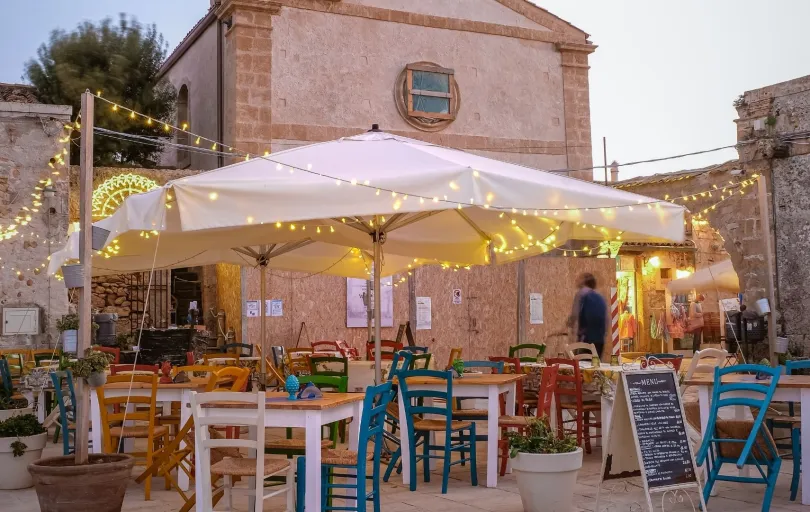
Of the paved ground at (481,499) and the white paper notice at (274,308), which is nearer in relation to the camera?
the paved ground at (481,499)

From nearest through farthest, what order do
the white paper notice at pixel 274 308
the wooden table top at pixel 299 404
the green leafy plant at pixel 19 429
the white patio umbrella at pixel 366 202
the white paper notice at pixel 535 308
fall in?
the wooden table top at pixel 299 404 < the white patio umbrella at pixel 366 202 < the green leafy plant at pixel 19 429 < the white paper notice at pixel 274 308 < the white paper notice at pixel 535 308

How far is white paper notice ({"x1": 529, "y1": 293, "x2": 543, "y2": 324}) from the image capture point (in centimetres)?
1705

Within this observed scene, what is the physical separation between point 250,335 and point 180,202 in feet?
29.4

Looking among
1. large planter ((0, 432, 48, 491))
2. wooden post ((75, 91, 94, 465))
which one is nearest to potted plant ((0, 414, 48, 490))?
large planter ((0, 432, 48, 491))

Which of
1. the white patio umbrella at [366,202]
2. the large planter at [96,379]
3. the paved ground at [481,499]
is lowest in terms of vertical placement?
the paved ground at [481,499]

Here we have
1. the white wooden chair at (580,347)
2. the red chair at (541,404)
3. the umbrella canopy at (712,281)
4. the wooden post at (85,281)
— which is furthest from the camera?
the umbrella canopy at (712,281)

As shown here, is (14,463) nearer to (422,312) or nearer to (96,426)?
(96,426)

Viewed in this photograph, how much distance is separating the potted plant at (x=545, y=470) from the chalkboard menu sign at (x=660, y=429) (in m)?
0.50

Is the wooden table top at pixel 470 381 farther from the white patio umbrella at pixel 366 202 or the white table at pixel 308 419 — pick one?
the white table at pixel 308 419

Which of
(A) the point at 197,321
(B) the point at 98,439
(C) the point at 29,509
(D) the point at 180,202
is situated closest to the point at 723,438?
(D) the point at 180,202

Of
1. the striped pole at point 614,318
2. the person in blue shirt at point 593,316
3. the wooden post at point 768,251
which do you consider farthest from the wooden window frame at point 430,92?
the wooden post at point 768,251

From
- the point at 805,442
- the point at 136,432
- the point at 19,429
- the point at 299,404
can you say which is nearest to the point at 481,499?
the point at 299,404

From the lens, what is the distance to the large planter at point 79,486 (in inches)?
221

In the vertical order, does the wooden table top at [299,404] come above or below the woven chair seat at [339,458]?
above
